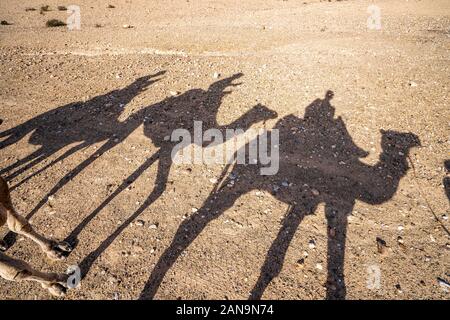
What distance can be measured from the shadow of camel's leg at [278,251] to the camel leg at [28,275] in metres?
2.99

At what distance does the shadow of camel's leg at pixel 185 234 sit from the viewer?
5.12m

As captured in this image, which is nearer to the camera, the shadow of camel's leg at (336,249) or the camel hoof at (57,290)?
the camel hoof at (57,290)

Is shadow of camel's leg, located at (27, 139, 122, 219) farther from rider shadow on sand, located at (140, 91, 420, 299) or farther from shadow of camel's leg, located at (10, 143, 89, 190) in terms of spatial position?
rider shadow on sand, located at (140, 91, 420, 299)

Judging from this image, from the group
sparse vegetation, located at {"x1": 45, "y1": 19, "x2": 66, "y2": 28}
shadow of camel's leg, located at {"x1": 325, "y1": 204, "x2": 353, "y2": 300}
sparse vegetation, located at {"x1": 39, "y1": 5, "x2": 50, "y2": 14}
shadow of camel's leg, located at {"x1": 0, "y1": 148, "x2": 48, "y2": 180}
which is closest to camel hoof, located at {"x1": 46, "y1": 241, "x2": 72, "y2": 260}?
shadow of camel's leg, located at {"x1": 0, "y1": 148, "x2": 48, "y2": 180}

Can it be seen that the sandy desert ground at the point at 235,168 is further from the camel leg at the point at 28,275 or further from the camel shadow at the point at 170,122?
the camel leg at the point at 28,275

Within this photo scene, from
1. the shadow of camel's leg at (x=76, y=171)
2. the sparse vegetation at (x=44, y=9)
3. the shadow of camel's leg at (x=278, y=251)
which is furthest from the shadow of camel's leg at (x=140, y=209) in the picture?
the sparse vegetation at (x=44, y=9)

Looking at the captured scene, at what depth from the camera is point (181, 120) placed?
29.9ft

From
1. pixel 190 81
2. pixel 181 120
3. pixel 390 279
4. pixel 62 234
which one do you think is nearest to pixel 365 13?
pixel 190 81

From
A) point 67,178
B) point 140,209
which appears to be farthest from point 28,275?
point 67,178

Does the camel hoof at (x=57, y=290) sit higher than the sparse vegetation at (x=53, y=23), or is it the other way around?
the sparse vegetation at (x=53, y=23)

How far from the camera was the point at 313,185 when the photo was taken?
6812 millimetres

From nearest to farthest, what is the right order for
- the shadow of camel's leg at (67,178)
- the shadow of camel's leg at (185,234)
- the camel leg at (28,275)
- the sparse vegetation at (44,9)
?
1. the camel leg at (28,275)
2. the shadow of camel's leg at (185,234)
3. the shadow of camel's leg at (67,178)
4. the sparse vegetation at (44,9)
